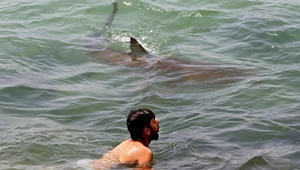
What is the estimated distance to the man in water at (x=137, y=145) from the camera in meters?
6.64

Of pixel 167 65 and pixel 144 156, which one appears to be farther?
pixel 167 65

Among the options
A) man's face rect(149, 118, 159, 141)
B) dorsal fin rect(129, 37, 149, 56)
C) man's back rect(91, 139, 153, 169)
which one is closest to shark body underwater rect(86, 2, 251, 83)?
dorsal fin rect(129, 37, 149, 56)

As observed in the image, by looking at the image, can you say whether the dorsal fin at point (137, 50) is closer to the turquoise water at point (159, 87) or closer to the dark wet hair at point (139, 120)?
the turquoise water at point (159, 87)

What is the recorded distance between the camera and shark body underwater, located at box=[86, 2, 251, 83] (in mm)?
10500

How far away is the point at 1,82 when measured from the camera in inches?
412

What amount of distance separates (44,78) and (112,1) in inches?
233

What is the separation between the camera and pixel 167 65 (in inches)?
440

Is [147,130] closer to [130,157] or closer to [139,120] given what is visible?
[139,120]

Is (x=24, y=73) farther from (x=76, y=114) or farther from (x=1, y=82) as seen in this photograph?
(x=76, y=114)

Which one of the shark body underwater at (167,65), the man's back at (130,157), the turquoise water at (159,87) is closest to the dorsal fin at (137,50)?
the shark body underwater at (167,65)

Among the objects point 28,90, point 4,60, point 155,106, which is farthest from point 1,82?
point 155,106

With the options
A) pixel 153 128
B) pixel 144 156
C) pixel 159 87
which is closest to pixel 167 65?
pixel 159 87

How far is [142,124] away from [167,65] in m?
4.61

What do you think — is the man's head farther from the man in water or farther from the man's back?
the man's back
